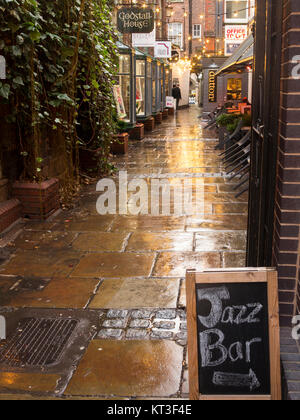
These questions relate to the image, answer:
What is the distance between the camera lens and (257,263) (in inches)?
140

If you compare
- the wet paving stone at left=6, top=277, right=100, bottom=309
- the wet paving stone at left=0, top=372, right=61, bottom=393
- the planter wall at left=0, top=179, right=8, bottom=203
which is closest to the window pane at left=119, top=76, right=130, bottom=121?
the planter wall at left=0, top=179, right=8, bottom=203

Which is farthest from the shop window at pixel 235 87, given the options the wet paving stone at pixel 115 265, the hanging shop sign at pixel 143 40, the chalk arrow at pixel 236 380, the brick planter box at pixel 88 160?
the chalk arrow at pixel 236 380

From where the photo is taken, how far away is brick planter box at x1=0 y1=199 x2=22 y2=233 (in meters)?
6.25

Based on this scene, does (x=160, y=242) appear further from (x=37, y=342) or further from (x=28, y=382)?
(x=28, y=382)

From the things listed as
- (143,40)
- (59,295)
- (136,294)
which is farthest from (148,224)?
(143,40)

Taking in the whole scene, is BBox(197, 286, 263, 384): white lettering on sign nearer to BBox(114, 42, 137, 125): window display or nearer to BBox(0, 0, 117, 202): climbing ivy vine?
BBox(0, 0, 117, 202): climbing ivy vine

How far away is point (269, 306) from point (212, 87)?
28501 millimetres

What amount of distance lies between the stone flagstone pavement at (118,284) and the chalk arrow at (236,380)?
21.1 inches

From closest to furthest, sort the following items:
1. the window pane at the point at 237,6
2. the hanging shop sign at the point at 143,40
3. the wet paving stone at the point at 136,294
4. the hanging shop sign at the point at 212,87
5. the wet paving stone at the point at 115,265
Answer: the wet paving stone at the point at 136,294 < the wet paving stone at the point at 115,265 < the hanging shop sign at the point at 143,40 < the window pane at the point at 237,6 < the hanging shop sign at the point at 212,87

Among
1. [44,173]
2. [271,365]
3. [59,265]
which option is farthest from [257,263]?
[44,173]

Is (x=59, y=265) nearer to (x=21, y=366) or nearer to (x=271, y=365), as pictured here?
(x=21, y=366)

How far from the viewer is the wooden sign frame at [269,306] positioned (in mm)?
2572

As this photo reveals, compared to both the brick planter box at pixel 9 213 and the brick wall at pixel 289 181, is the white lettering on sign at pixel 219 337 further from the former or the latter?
the brick planter box at pixel 9 213

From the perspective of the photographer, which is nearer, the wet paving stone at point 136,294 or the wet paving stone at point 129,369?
the wet paving stone at point 129,369
